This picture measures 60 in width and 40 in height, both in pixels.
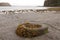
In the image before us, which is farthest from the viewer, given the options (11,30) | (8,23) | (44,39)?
(8,23)

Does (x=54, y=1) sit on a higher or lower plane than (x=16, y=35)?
lower

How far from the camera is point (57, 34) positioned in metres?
3.16

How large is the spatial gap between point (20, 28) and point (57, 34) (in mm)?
716

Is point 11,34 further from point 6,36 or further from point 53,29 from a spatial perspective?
point 53,29

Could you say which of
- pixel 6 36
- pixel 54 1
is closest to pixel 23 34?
pixel 6 36

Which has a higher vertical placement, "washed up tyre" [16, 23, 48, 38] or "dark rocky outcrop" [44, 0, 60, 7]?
"washed up tyre" [16, 23, 48, 38]

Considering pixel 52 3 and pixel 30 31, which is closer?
pixel 30 31

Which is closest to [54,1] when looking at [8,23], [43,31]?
[8,23]

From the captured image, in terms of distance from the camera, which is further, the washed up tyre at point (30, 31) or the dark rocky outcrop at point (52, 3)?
the dark rocky outcrop at point (52, 3)

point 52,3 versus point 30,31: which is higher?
point 30,31

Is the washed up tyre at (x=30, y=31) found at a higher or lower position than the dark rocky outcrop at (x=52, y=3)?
higher

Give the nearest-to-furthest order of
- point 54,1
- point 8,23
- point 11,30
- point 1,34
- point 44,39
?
point 44,39, point 1,34, point 11,30, point 8,23, point 54,1

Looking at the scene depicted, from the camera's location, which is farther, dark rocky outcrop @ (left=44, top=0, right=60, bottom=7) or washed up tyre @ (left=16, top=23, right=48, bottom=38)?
dark rocky outcrop @ (left=44, top=0, right=60, bottom=7)

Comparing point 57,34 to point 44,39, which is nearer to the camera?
point 44,39
